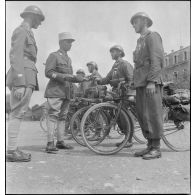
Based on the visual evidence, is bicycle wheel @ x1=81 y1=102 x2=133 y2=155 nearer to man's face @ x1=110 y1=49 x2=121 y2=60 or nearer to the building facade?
the building facade

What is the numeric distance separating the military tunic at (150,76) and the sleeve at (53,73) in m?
1.15

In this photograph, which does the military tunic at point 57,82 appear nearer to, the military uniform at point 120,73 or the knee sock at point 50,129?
the knee sock at point 50,129

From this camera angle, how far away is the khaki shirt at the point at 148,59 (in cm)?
405

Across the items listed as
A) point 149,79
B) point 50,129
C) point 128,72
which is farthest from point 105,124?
point 128,72

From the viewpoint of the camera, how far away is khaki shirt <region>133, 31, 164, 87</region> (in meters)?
4.05

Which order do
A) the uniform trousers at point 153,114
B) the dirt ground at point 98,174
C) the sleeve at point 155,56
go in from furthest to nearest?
the uniform trousers at point 153,114 < the sleeve at point 155,56 < the dirt ground at point 98,174

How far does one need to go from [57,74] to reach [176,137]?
223 cm

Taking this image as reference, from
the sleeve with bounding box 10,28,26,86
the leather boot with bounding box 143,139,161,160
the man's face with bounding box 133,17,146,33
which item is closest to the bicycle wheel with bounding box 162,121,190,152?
the leather boot with bounding box 143,139,161,160

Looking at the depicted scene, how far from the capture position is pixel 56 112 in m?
4.93

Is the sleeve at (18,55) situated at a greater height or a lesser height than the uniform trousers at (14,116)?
greater

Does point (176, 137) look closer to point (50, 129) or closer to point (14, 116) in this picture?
point (50, 129)

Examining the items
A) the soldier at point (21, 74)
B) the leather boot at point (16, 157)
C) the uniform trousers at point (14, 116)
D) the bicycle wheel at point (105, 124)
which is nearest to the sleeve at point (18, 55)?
the soldier at point (21, 74)

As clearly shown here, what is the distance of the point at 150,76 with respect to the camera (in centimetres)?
404
